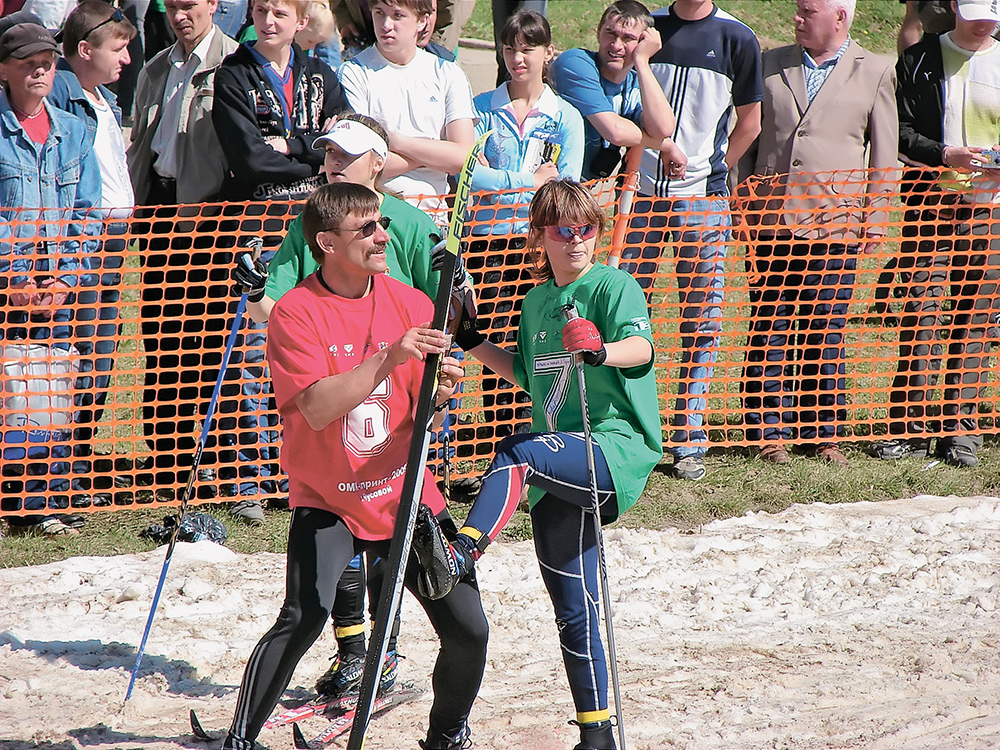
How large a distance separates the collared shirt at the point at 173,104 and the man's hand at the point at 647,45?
253cm

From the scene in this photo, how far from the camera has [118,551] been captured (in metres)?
6.09

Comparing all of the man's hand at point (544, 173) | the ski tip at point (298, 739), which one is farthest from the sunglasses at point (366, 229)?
the man's hand at point (544, 173)

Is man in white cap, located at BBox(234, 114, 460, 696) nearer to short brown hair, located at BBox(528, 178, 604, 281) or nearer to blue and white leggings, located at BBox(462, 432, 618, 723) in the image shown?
short brown hair, located at BBox(528, 178, 604, 281)

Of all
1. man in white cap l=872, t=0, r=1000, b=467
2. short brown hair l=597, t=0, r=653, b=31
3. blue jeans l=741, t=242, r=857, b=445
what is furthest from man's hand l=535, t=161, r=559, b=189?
man in white cap l=872, t=0, r=1000, b=467

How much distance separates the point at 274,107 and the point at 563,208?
2684mm

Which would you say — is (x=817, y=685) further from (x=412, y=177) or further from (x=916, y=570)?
(x=412, y=177)

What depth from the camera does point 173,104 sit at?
650 centimetres

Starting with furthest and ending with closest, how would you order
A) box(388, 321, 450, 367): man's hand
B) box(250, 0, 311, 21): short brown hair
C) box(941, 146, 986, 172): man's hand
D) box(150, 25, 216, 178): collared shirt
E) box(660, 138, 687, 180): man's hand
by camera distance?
box(941, 146, 986, 172): man's hand → box(660, 138, 687, 180): man's hand → box(150, 25, 216, 178): collared shirt → box(250, 0, 311, 21): short brown hair → box(388, 321, 450, 367): man's hand

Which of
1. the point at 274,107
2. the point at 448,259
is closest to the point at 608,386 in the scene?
the point at 448,259

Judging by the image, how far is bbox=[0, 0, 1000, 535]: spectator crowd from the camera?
20.5 ft

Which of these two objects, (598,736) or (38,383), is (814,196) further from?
(38,383)

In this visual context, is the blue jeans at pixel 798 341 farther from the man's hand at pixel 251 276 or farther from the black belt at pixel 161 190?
the man's hand at pixel 251 276

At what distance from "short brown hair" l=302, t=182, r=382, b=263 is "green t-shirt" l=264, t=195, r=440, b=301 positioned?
1.94 ft

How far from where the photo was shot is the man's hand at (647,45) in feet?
22.6
